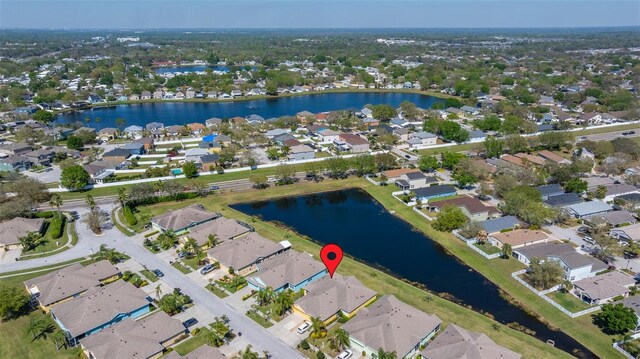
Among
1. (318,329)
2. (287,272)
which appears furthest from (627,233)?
(287,272)

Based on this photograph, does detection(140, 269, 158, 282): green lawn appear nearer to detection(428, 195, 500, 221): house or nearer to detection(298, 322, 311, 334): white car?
detection(298, 322, 311, 334): white car

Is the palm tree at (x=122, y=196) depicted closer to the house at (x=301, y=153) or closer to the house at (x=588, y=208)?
the house at (x=301, y=153)

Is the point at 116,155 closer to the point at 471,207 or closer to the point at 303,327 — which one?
the point at 303,327

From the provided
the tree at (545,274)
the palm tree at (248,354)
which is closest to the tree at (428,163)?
the tree at (545,274)

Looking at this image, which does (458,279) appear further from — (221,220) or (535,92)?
(535,92)

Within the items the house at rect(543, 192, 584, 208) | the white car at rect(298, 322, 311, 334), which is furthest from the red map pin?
the house at rect(543, 192, 584, 208)
